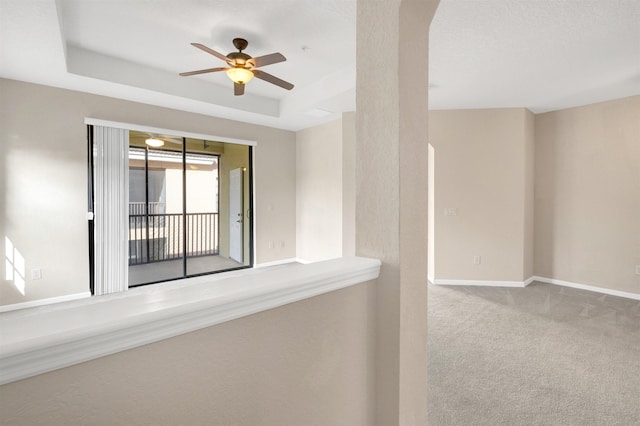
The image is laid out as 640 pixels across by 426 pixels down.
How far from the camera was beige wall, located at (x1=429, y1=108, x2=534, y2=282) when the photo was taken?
4379 mm

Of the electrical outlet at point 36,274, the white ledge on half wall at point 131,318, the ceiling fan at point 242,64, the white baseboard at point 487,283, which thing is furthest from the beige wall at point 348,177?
the electrical outlet at point 36,274

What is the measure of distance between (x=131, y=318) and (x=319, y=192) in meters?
5.02

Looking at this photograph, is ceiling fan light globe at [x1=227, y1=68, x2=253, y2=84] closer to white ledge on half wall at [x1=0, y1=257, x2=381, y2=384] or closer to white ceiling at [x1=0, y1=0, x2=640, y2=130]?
white ceiling at [x1=0, y1=0, x2=640, y2=130]

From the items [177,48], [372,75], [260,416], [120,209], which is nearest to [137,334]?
[260,416]

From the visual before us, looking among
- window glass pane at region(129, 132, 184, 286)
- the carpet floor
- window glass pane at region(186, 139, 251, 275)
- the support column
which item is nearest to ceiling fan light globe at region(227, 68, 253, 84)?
the support column

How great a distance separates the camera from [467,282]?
448 cm

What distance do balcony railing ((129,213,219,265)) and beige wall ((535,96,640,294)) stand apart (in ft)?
18.9

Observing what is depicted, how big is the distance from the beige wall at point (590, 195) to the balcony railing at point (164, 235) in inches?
227

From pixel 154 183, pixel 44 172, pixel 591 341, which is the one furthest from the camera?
pixel 154 183

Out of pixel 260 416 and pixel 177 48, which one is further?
pixel 177 48

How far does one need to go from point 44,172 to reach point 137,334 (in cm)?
415

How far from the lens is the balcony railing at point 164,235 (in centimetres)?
484

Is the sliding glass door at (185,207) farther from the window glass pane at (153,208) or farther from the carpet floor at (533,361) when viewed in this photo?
the carpet floor at (533,361)

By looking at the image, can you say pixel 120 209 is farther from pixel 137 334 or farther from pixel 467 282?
pixel 467 282
